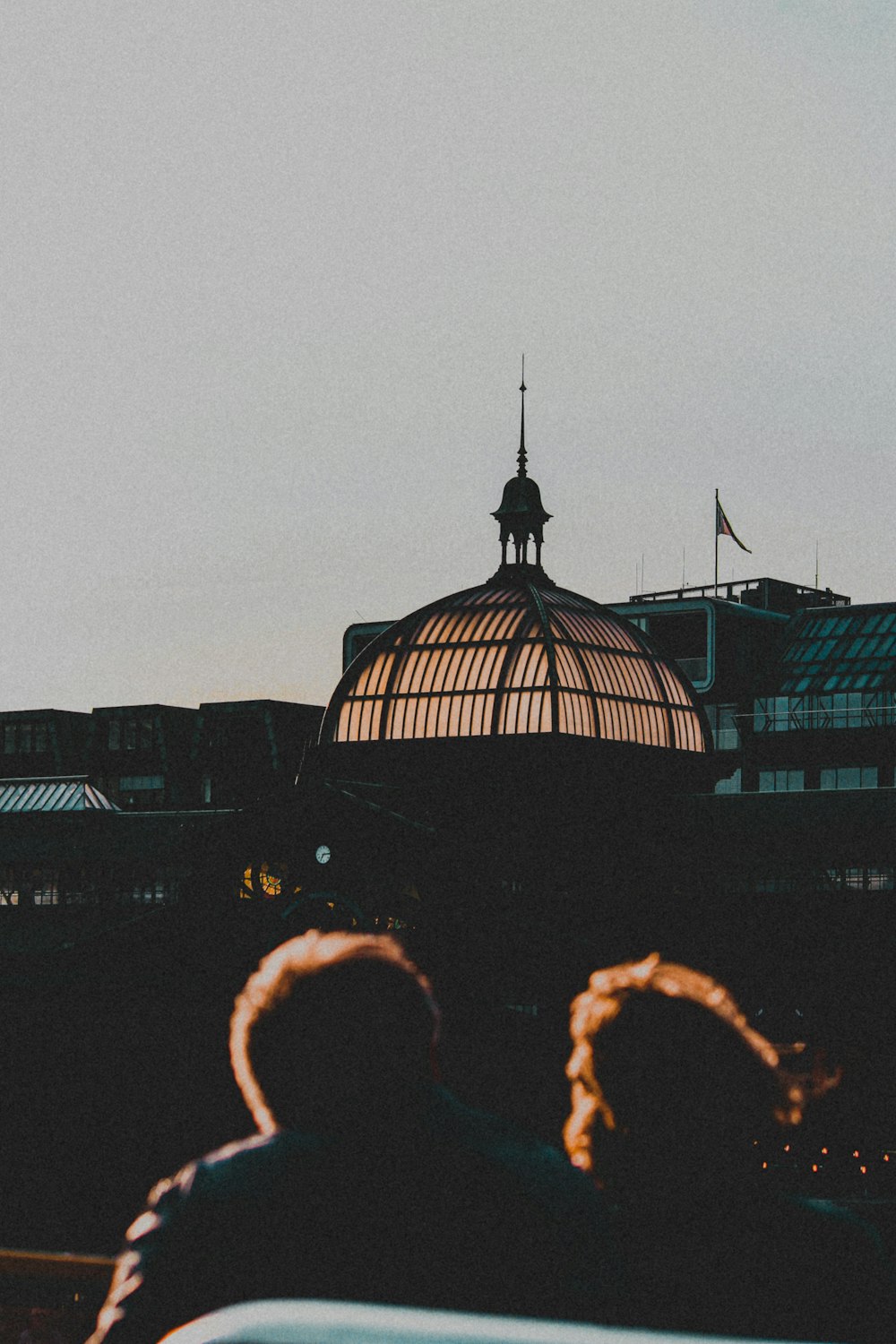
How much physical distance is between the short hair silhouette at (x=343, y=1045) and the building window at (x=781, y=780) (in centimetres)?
9464

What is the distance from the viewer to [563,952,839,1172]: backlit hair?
6199mm

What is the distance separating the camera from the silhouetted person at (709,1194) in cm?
545

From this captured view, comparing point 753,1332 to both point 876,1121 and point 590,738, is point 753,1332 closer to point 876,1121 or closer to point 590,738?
point 876,1121

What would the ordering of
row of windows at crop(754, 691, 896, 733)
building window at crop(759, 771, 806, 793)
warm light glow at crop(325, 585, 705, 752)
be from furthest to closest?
building window at crop(759, 771, 806, 793)
row of windows at crop(754, 691, 896, 733)
warm light glow at crop(325, 585, 705, 752)

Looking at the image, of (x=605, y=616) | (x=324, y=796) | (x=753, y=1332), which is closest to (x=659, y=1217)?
(x=753, y=1332)

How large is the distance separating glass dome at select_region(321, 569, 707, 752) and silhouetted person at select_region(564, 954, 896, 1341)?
34.7m

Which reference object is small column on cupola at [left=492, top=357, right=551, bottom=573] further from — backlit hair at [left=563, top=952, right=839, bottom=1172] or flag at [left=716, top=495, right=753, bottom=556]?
flag at [left=716, top=495, right=753, bottom=556]

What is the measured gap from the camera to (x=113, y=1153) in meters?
27.6

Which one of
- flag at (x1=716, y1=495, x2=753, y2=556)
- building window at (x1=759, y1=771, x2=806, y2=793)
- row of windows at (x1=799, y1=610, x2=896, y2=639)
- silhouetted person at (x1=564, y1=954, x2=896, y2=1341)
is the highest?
flag at (x1=716, y1=495, x2=753, y2=556)

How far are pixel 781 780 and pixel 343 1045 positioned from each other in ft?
317

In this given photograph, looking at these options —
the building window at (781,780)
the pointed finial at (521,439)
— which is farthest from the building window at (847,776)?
the pointed finial at (521,439)

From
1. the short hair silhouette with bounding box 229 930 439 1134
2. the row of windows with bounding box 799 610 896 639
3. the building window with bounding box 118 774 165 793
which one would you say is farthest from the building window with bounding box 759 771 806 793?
→ the short hair silhouette with bounding box 229 930 439 1134

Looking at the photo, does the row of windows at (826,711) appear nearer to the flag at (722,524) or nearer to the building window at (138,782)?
the flag at (722,524)

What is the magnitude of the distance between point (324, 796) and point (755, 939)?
311 inches
